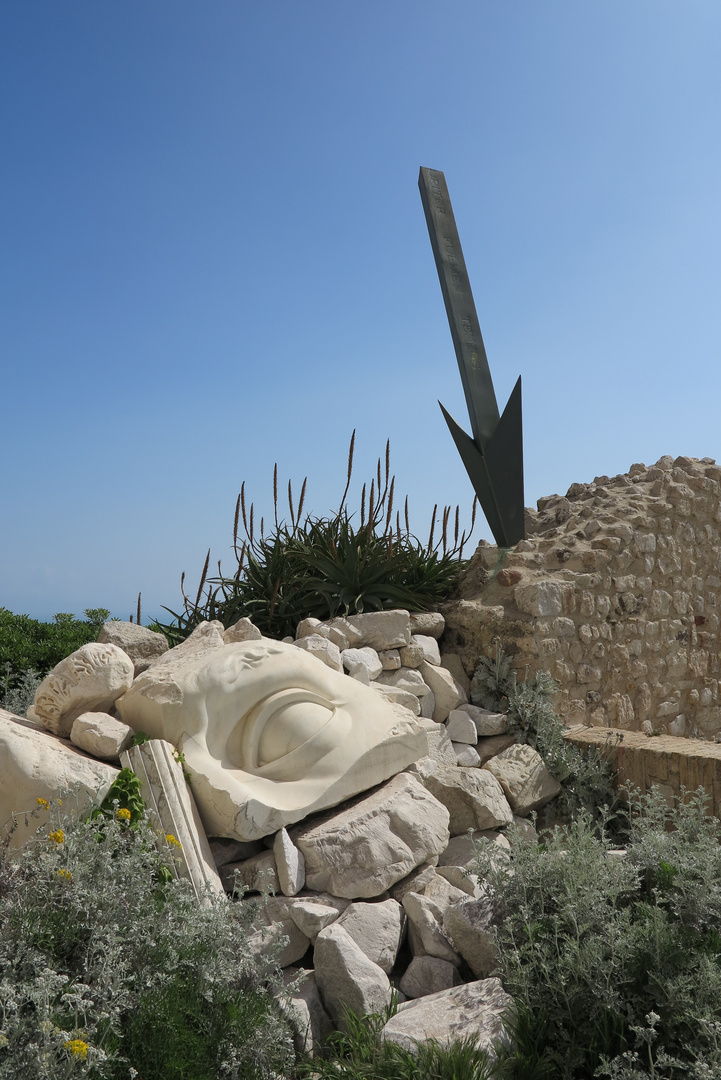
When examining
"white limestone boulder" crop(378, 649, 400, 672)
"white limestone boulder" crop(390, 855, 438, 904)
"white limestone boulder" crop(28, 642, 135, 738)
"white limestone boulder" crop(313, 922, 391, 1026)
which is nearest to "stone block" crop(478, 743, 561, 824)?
"white limestone boulder" crop(390, 855, 438, 904)

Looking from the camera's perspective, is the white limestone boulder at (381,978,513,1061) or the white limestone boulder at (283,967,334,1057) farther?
the white limestone boulder at (283,967,334,1057)

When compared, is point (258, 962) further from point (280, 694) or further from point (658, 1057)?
point (658, 1057)

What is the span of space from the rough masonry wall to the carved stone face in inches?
69.5

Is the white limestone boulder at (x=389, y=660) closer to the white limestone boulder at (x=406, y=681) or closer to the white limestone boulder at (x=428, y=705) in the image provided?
the white limestone boulder at (x=406, y=681)

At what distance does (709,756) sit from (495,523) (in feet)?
8.76

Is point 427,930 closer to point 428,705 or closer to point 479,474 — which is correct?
point 428,705

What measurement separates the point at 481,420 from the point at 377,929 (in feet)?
14.6

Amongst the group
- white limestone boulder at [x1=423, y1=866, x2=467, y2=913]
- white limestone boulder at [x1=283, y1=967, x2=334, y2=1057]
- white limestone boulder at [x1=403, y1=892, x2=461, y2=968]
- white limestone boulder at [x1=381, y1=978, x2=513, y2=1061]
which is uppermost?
white limestone boulder at [x1=423, y1=866, x2=467, y2=913]

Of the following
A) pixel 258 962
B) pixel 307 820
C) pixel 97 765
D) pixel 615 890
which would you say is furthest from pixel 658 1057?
pixel 97 765

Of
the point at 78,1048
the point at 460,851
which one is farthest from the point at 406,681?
the point at 78,1048

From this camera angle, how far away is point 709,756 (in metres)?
4.49

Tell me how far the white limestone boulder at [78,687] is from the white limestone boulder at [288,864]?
1180 millimetres

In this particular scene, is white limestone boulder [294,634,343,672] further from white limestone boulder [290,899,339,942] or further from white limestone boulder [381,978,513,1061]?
white limestone boulder [381,978,513,1061]

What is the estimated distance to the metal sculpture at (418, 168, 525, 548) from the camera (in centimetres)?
662
